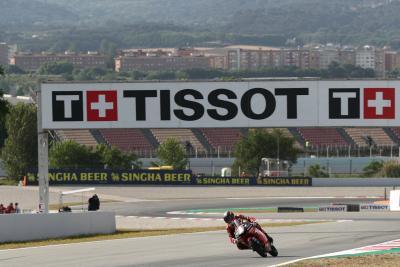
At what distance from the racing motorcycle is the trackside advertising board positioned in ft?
33.8

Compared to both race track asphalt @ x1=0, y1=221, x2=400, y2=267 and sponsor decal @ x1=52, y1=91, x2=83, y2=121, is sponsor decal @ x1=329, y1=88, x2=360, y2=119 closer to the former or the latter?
race track asphalt @ x1=0, y1=221, x2=400, y2=267

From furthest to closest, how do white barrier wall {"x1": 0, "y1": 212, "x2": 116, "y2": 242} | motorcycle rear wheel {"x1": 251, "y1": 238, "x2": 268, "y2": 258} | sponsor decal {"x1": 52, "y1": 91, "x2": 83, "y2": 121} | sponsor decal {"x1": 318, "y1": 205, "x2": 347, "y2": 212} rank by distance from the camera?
1. sponsor decal {"x1": 318, "y1": 205, "x2": 347, "y2": 212}
2. sponsor decal {"x1": 52, "y1": 91, "x2": 83, "y2": 121}
3. white barrier wall {"x1": 0, "y1": 212, "x2": 116, "y2": 242}
4. motorcycle rear wheel {"x1": 251, "y1": 238, "x2": 268, "y2": 258}

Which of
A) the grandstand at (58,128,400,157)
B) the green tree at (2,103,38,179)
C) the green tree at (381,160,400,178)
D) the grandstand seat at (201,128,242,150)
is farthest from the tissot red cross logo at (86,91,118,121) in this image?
the grandstand seat at (201,128,242,150)

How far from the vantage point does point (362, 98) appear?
3672cm

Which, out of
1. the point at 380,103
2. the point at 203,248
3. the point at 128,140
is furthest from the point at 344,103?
the point at 128,140

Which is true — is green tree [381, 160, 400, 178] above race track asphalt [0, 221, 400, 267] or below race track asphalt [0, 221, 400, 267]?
below

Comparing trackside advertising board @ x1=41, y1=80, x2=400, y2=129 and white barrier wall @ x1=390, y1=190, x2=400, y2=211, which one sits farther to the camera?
white barrier wall @ x1=390, y1=190, x2=400, y2=211

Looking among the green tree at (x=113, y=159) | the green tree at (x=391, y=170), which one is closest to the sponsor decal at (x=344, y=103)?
the green tree at (x=391, y=170)

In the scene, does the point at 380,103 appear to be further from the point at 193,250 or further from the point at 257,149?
the point at 257,149

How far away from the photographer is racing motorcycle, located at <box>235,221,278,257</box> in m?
26.1

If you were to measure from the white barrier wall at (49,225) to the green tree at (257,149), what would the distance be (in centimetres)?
5690

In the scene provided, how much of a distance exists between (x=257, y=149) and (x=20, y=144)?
19260 millimetres

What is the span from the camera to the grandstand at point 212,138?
435ft

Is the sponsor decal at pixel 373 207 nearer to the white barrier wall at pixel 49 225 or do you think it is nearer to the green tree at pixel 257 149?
the white barrier wall at pixel 49 225
